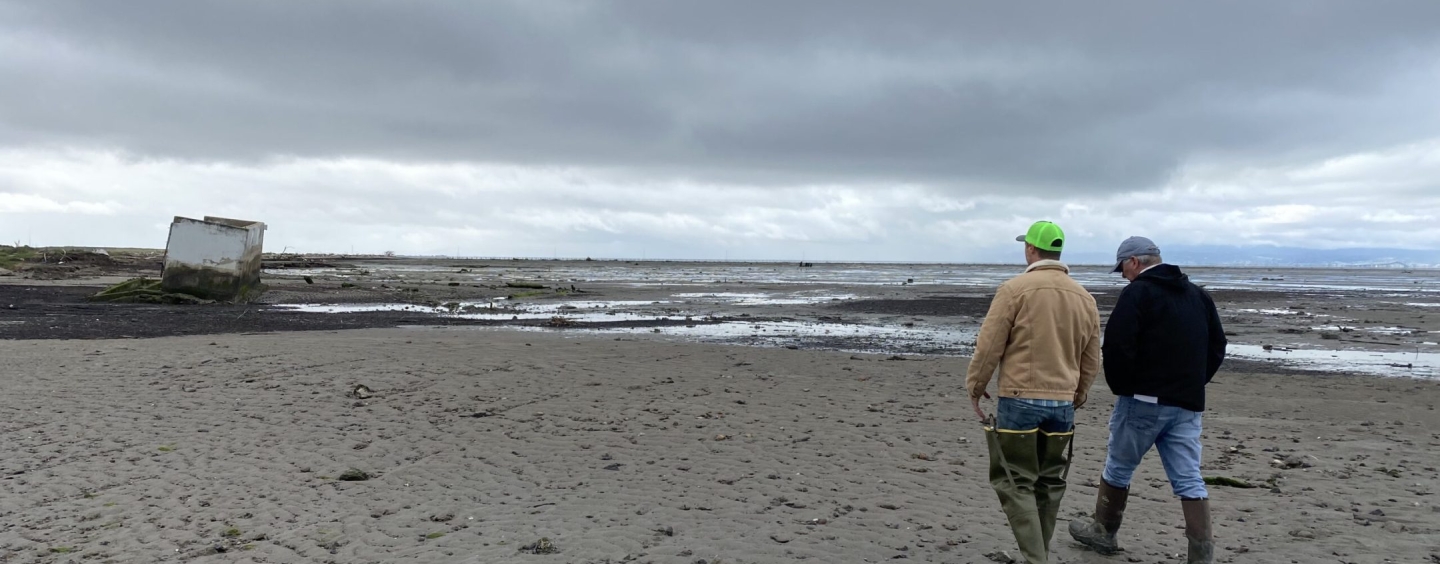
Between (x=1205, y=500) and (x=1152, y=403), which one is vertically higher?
(x=1152, y=403)

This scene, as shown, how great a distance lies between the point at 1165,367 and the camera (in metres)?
4.99

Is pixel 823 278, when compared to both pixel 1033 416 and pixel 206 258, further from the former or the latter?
pixel 1033 416

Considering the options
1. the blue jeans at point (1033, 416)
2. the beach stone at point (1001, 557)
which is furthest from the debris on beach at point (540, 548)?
the blue jeans at point (1033, 416)

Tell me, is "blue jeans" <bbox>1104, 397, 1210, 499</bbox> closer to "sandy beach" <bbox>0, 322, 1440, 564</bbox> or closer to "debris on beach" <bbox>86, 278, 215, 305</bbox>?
"sandy beach" <bbox>0, 322, 1440, 564</bbox>

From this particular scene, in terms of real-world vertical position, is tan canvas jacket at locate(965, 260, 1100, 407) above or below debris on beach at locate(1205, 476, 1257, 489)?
above

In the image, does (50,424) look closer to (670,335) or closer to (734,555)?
(734,555)

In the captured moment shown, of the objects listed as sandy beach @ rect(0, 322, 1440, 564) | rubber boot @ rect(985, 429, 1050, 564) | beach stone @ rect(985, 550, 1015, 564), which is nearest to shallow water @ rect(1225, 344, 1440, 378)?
sandy beach @ rect(0, 322, 1440, 564)

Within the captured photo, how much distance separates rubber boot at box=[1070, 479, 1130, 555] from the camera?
5449mm

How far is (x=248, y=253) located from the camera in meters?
28.1

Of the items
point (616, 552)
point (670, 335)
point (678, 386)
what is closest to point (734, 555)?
point (616, 552)

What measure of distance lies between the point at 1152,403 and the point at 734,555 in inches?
106

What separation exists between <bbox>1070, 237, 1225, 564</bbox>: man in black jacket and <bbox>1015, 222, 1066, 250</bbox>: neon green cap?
1.67 ft

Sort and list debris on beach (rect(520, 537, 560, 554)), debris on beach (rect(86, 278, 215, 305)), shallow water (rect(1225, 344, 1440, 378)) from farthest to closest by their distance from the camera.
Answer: debris on beach (rect(86, 278, 215, 305)), shallow water (rect(1225, 344, 1440, 378)), debris on beach (rect(520, 537, 560, 554))

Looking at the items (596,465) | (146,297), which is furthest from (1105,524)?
(146,297)
